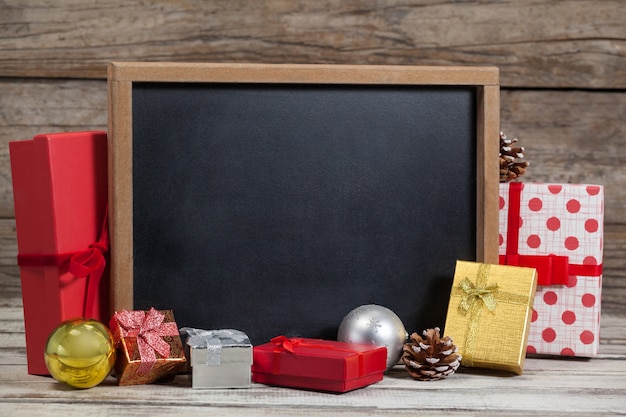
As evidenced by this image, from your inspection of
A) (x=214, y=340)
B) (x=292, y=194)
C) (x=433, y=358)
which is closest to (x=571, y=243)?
(x=433, y=358)

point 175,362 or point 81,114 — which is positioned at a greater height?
point 81,114

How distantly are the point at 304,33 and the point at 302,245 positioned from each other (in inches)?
25.7

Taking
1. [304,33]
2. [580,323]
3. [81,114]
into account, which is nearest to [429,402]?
[580,323]

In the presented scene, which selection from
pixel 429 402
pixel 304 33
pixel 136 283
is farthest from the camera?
pixel 304 33

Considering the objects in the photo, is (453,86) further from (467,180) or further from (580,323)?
(580,323)

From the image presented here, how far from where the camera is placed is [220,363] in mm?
1215

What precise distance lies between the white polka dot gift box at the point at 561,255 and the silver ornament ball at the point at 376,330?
0.87ft

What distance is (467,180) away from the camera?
4.65 ft

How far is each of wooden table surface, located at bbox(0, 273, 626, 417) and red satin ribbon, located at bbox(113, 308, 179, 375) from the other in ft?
0.15

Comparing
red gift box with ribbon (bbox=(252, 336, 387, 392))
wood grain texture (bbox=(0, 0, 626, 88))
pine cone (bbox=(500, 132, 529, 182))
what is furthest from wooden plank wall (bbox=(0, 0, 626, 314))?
red gift box with ribbon (bbox=(252, 336, 387, 392))

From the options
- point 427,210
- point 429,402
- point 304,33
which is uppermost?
point 304,33

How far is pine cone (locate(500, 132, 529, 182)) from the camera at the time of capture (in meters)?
1.47

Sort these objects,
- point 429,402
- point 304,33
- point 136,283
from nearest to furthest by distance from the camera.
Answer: point 429,402, point 136,283, point 304,33

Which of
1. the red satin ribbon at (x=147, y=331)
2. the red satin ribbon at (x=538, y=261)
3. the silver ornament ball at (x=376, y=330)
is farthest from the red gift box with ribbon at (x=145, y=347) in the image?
the red satin ribbon at (x=538, y=261)
